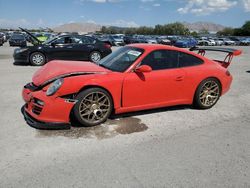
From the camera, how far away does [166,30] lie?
395ft

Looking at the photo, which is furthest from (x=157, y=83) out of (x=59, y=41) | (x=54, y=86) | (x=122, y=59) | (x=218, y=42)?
(x=218, y=42)

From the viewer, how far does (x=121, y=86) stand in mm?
4434

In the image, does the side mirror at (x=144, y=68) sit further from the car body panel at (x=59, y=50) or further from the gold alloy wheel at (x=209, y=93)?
the car body panel at (x=59, y=50)

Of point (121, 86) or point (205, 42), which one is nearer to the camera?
point (121, 86)

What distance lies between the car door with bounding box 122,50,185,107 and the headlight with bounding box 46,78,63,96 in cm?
110

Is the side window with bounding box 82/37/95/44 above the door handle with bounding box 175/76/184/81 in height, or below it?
above

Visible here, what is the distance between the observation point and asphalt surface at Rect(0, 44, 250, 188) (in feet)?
9.64

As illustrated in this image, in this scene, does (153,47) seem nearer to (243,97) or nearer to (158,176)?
(158,176)

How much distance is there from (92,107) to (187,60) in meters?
2.23

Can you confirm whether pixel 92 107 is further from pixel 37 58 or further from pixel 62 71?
pixel 37 58

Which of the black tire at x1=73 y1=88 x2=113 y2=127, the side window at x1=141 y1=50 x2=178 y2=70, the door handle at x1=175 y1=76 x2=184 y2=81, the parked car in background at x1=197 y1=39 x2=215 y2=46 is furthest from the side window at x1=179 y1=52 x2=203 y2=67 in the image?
the parked car in background at x1=197 y1=39 x2=215 y2=46

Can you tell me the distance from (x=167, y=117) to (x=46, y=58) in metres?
8.14

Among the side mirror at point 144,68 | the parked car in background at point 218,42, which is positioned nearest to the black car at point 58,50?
the side mirror at point 144,68

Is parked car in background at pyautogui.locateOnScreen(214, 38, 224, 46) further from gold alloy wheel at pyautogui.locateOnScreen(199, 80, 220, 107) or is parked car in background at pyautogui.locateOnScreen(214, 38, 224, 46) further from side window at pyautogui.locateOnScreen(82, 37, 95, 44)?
gold alloy wheel at pyautogui.locateOnScreen(199, 80, 220, 107)
